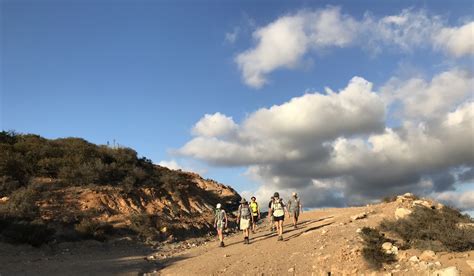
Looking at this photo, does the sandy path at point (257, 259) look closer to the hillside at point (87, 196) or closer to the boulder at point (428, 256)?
the boulder at point (428, 256)

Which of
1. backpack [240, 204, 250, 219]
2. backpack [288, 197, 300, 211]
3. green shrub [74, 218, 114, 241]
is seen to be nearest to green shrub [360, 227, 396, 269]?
backpack [240, 204, 250, 219]

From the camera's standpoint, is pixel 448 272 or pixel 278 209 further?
pixel 278 209

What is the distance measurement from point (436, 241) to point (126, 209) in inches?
728

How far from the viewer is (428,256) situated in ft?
39.4

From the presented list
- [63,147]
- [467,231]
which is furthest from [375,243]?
[63,147]

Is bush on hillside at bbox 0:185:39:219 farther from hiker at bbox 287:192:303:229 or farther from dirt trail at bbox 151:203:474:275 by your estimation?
hiker at bbox 287:192:303:229

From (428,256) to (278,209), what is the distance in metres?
6.99

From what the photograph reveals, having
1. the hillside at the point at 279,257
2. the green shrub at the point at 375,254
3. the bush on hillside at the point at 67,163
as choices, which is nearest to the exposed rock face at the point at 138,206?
the bush on hillside at the point at 67,163

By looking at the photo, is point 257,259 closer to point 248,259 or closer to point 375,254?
point 248,259

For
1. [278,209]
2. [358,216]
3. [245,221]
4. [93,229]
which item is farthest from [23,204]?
[358,216]

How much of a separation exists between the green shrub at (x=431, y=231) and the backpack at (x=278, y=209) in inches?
164

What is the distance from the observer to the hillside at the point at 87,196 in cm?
2148

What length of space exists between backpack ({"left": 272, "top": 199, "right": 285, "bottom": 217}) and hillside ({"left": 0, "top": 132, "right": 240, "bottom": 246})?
7.88 m

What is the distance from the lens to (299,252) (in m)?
14.6
